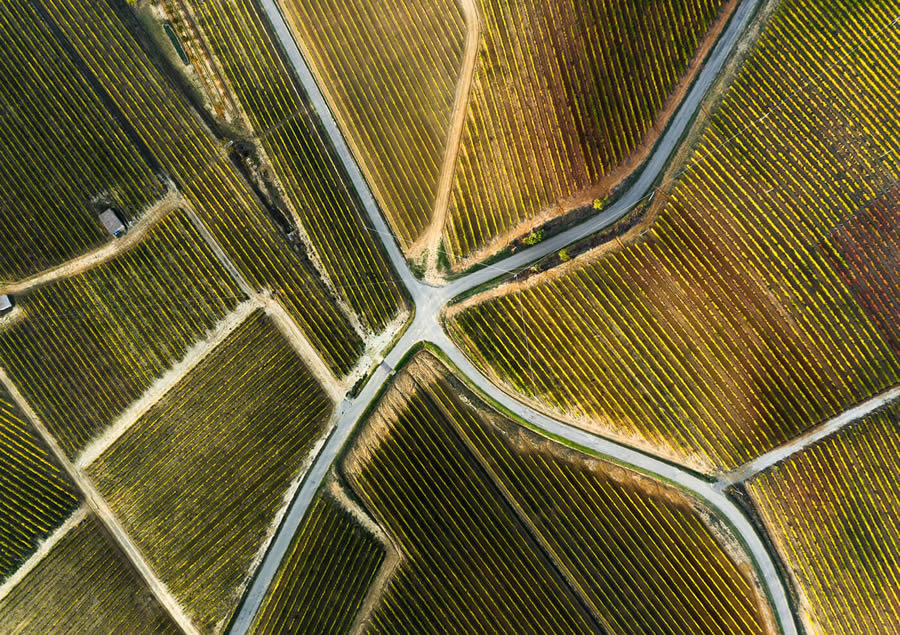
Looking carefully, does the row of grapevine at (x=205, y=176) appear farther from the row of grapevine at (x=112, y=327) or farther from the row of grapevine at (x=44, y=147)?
the row of grapevine at (x=112, y=327)

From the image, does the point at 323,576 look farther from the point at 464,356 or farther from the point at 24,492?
the point at 24,492

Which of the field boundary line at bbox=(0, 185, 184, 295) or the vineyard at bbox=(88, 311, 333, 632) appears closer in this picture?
the vineyard at bbox=(88, 311, 333, 632)

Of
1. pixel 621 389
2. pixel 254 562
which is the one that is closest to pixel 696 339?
pixel 621 389

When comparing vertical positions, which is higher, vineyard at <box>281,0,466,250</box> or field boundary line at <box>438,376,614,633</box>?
vineyard at <box>281,0,466,250</box>

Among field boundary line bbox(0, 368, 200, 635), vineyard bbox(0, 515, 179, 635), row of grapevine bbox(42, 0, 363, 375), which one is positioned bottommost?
vineyard bbox(0, 515, 179, 635)

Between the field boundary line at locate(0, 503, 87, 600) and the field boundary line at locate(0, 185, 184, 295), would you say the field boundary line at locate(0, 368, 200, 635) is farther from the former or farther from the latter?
the field boundary line at locate(0, 185, 184, 295)

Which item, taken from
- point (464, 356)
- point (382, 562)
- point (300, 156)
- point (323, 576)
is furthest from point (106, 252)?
point (382, 562)

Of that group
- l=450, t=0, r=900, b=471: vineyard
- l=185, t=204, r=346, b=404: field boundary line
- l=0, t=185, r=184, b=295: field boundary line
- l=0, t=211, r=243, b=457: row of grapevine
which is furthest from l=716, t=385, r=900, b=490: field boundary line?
l=0, t=185, r=184, b=295: field boundary line
